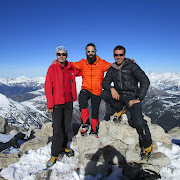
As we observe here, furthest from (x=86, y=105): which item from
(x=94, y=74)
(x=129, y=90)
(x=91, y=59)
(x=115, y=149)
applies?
(x=115, y=149)

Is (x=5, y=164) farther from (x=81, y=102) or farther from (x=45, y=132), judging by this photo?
(x=45, y=132)

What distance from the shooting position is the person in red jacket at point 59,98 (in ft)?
26.1

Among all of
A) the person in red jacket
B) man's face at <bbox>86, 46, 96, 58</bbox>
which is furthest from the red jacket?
man's face at <bbox>86, 46, 96, 58</bbox>

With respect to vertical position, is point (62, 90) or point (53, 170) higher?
point (62, 90)

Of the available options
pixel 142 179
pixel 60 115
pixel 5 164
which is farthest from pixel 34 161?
pixel 142 179

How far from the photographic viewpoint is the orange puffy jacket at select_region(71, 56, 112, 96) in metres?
9.62

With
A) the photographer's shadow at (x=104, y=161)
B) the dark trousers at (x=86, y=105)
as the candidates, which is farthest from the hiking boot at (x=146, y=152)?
the dark trousers at (x=86, y=105)

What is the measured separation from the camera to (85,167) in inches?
285

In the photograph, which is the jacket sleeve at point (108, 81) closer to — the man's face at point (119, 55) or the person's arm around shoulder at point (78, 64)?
the man's face at point (119, 55)

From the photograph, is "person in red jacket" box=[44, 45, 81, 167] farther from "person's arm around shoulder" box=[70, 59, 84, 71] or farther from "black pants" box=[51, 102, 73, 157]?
"person's arm around shoulder" box=[70, 59, 84, 71]

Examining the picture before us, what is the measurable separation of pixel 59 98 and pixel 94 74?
3045 mm

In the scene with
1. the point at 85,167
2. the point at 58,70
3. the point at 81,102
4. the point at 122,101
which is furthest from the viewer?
the point at 81,102

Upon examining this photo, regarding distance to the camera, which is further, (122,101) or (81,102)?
(81,102)

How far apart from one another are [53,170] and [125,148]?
4.30 m
